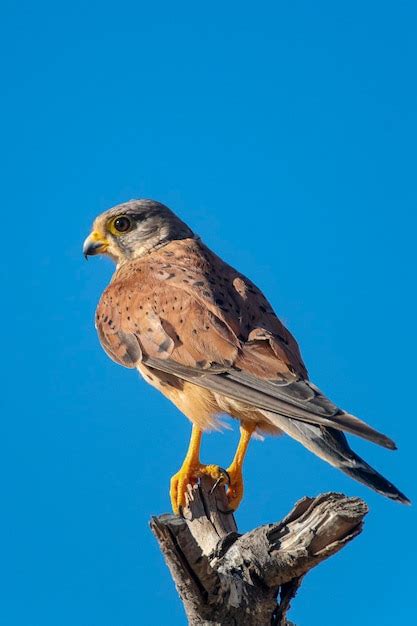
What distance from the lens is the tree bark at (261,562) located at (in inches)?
161

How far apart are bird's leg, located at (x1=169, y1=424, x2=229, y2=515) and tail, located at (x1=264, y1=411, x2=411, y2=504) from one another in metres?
0.66

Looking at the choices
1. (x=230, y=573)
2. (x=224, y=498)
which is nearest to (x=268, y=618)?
(x=230, y=573)

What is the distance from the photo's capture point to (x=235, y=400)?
5.23 metres

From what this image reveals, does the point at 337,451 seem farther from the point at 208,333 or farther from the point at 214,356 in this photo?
the point at 208,333

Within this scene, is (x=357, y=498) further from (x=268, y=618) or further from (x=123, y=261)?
(x=123, y=261)

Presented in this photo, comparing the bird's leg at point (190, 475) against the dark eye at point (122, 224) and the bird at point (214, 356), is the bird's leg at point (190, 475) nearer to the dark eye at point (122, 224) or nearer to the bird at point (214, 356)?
the bird at point (214, 356)

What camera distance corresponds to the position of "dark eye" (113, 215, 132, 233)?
22.4 feet

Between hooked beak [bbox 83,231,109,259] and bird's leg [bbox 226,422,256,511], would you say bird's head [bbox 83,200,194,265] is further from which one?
bird's leg [bbox 226,422,256,511]

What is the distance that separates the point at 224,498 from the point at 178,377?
761 mm

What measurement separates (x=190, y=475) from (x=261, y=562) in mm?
1084

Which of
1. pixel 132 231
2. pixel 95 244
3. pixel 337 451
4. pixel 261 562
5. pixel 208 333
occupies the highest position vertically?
pixel 95 244

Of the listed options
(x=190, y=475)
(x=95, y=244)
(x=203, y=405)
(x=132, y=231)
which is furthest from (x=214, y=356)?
(x=95, y=244)

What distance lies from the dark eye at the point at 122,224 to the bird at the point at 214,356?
0.96 ft

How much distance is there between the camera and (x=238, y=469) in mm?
5527
